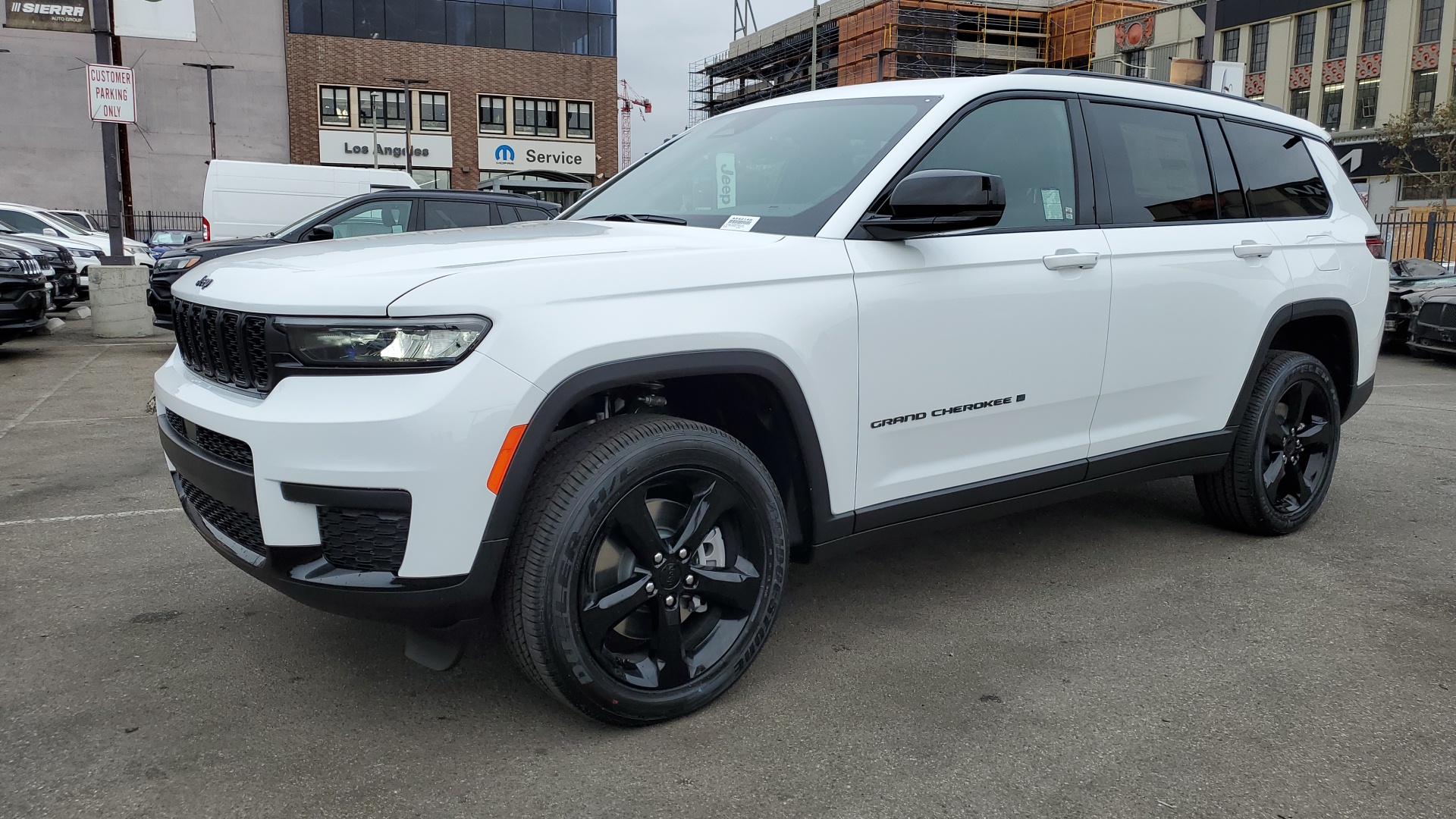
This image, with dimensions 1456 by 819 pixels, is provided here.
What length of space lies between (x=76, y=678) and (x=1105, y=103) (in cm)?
380

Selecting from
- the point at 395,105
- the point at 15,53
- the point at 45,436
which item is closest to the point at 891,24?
the point at 395,105

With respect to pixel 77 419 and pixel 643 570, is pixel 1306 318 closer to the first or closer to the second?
pixel 643 570

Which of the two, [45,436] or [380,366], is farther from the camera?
[45,436]

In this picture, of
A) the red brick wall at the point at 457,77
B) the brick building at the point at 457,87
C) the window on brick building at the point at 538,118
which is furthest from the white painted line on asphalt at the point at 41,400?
the window on brick building at the point at 538,118

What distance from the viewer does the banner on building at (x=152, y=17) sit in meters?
12.7

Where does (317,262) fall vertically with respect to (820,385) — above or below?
above

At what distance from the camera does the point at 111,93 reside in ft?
41.1

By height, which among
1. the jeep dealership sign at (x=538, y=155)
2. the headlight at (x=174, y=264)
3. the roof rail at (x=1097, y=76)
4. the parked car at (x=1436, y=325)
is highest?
the jeep dealership sign at (x=538, y=155)

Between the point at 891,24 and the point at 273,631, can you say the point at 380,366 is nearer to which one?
the point at 273,631

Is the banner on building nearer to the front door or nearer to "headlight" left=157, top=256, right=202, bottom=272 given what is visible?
"headlight" left=157, top=256, right=202, bottom=272

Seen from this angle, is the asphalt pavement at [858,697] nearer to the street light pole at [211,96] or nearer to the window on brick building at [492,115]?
the street light pole at [211,96]

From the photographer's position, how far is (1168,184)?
4012 mm

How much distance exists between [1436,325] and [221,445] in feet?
42.7

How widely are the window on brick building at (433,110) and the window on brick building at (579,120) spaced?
5.39m
